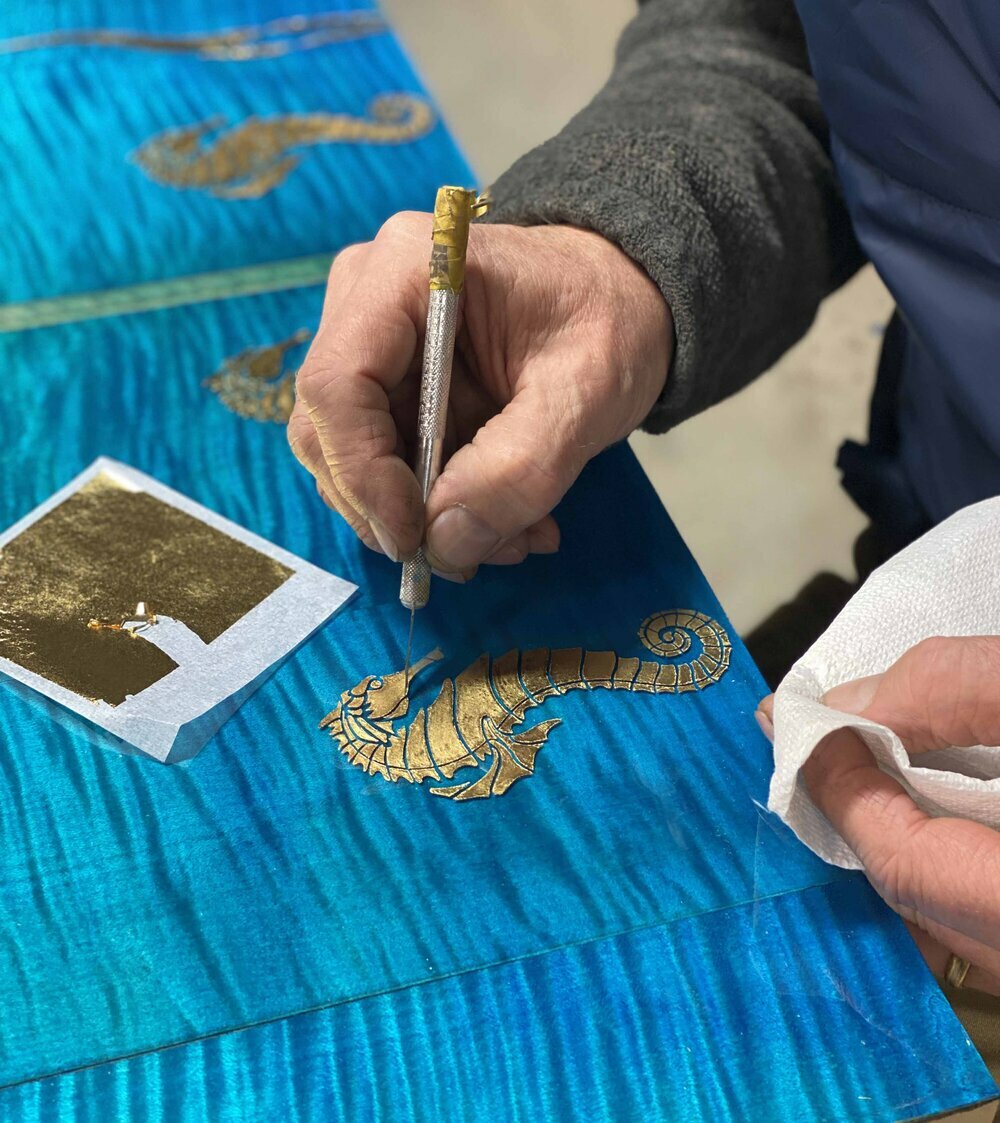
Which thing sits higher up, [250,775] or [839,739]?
[250,775]

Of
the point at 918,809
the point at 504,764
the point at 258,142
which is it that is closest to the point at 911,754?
the point at 918,809

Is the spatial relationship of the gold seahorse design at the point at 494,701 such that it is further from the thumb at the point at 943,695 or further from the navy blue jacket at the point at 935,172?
the navy blue jacket at the point at 935,172

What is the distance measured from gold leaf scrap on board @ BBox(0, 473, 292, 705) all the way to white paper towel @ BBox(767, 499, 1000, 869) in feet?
1.09

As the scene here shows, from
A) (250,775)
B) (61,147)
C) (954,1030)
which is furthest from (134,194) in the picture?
(954,1030)

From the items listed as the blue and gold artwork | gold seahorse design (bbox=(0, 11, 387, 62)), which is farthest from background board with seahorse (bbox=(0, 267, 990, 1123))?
gold seahorse design (bbox=(0, 11, 387, 62))

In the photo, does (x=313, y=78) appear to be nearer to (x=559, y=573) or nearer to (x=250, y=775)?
(x=559, y=573)

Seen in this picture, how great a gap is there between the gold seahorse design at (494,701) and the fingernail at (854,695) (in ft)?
0.34

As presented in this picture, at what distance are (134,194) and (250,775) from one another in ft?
2.24

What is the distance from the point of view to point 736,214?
816 mm

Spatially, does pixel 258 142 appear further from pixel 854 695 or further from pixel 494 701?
pixel 854 695

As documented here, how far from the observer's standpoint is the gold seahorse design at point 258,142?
1113 mm

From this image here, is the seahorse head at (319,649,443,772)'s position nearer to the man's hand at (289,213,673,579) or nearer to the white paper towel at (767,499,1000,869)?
the man's hand at (289,213,673,579)

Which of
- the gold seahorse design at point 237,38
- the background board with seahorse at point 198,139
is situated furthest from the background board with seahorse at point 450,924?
the gold seahorse design at point 237,38

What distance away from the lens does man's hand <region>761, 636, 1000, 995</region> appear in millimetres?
527
